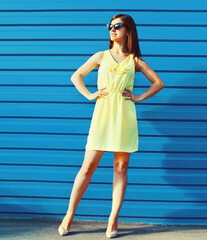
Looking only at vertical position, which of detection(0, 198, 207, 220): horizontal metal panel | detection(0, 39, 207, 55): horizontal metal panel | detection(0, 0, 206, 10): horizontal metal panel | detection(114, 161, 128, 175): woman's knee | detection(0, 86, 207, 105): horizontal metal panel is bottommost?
detection(0, 198, 207, 220): horizontal metal panel

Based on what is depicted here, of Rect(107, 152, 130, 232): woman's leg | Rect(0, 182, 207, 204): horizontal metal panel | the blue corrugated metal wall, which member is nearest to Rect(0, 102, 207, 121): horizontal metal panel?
the blue corrugated metal wall

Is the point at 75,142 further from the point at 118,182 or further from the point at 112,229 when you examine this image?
the point at 112,229

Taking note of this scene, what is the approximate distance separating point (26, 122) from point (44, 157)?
431mm

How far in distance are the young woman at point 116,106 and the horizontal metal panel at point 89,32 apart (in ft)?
1.69

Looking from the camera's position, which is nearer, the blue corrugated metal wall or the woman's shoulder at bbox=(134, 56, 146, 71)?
the woman's shoulder at bbox=(134, 56, 146, 71)

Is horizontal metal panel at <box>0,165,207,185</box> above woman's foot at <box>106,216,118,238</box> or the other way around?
above

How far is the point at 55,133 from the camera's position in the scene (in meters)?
3.66

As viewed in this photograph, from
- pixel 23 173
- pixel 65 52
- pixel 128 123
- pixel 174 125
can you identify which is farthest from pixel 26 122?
pixel 174 125

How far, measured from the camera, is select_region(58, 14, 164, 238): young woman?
3027mm

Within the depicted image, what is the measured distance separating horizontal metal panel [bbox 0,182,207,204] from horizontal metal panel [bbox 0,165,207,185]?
0.06 m

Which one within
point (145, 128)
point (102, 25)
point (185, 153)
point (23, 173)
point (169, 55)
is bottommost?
point (23, 173)

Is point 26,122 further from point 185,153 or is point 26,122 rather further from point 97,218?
point 185,153

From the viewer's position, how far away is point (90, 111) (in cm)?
365

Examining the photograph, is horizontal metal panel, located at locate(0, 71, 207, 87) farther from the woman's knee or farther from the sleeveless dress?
the woman's knee
